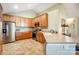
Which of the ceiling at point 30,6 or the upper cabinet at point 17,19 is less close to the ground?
the ceiling at point 30,6

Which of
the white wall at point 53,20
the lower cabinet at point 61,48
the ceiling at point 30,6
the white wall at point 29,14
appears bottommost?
the lower cabinet at point 61,48

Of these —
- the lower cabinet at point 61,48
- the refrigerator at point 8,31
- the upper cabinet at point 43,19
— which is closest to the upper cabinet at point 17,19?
the refrigerator at point 8,31

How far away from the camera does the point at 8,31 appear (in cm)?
504

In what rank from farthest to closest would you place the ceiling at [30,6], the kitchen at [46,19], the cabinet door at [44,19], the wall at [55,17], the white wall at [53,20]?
the cabinet door at [44,19] < the white wall at [53,20] < the wall at [55,17] < the ceiling at [30,6] < the kitchen at [46,19]

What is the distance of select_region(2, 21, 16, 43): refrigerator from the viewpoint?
192 inches

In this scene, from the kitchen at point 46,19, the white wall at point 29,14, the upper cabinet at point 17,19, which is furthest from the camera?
the upper cabinet at point 17,19

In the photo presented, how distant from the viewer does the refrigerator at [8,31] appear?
4.87m

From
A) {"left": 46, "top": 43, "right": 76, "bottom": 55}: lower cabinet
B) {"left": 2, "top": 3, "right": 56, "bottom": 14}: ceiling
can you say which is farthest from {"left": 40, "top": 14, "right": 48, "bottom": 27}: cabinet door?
{"left": 46, "top": 43, "right": 76, "bottom": 55}: lower cabinet

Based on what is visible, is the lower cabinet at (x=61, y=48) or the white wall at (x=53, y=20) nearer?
the lower cabinet at (x=61, y=48)

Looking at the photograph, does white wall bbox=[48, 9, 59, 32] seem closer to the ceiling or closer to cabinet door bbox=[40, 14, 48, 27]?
cabinet door bbox=[40, 14, 48, 27]

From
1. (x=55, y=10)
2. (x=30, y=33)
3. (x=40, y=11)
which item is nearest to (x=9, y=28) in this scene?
(x=30, y=33)

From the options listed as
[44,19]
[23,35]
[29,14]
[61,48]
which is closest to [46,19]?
[44,19]

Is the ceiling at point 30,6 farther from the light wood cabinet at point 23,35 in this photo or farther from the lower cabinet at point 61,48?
the lower cabinet at point 61,48
